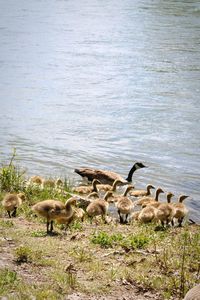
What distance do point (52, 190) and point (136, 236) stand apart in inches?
131

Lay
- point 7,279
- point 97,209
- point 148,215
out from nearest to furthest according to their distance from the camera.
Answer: point 7,279 → point 148,215 → point 97,209

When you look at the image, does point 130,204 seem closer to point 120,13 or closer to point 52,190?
point 52,190

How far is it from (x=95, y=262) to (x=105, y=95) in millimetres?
15647

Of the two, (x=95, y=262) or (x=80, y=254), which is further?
(x=80, y=254)

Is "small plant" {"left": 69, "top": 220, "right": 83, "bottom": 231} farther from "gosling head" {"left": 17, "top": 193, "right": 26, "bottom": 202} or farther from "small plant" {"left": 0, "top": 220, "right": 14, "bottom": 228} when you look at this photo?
"gosling head" {"left": 17, "top": 193, "right": 26, "bottom": 202}

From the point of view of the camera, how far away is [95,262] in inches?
307

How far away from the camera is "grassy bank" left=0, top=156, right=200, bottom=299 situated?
700cm

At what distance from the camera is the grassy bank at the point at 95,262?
23.0 ft

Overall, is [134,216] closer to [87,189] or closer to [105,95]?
[87,189]

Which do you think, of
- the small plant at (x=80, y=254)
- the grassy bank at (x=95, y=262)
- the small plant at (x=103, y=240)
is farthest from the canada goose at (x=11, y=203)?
the small plant at (x=80, y=254)

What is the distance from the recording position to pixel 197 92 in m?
23.5

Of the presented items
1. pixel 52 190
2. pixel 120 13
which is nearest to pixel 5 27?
pixel 120 13

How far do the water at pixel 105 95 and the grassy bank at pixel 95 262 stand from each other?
3866 millimetres

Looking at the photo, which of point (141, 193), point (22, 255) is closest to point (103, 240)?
point (22, 255)
